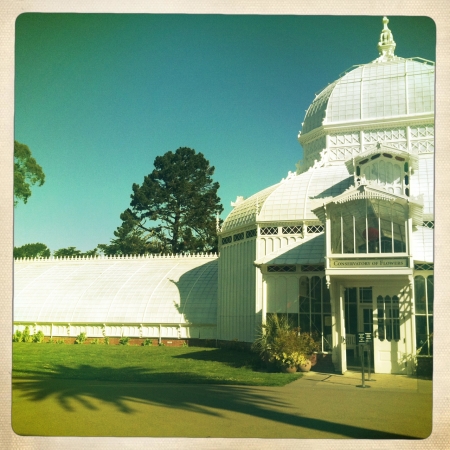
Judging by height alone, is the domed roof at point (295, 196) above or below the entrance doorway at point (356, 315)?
above

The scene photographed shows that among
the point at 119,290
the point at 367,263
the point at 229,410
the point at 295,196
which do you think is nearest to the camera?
the point at 229,410

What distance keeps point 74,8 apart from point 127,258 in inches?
618

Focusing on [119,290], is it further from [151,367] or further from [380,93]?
[380,93]

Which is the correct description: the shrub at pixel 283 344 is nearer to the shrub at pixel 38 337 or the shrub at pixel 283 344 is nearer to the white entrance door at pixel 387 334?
the white entrance door at pixel 387 334

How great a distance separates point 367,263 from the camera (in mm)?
11141

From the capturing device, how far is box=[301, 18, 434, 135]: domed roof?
18531mm

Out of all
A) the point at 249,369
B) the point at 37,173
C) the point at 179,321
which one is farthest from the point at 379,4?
the point at 179,321

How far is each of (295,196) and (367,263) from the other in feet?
18.1

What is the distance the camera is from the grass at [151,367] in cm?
1148

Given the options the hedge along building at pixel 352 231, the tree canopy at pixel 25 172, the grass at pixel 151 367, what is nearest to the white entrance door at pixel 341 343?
the hedge along building at pixel 352 231

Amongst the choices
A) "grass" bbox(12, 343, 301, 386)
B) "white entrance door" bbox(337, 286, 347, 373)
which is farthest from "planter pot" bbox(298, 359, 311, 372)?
"white entrance door" bbox(337, 286, 347, 373)

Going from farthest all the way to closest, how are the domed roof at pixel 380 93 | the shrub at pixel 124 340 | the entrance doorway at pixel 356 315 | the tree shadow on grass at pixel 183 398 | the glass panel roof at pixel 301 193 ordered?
the shrub at pixel 124 340, the domed roof at pixel 380 93, the glass panel roof at pixel 301 193, the entrance doorway at pixel 356 315, the tree shadow on grass at pixel 183 398

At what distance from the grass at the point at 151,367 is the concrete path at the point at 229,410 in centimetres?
92

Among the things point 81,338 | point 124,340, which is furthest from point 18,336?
point 124,340
